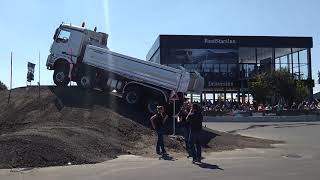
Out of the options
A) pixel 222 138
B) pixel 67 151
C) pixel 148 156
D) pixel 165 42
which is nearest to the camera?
pixel 67 151

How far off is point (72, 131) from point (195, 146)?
15.4ft

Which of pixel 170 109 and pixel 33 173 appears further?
pixel 170 109

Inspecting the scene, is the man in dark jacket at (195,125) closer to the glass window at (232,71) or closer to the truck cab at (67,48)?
the truck cab at (67,48)

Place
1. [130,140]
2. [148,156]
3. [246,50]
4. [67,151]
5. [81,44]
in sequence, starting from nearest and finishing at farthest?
1. [67,151]
2. [148,156]
3. [130,140]
4. [81,44]
5. [246,50]

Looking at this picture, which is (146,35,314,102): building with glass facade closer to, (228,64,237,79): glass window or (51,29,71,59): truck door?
(228,64,237,79): glass window

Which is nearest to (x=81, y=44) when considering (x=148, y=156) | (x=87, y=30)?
(x=87, y=30)

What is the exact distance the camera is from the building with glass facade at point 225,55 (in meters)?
66.1

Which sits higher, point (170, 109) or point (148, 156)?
point (170, 109)

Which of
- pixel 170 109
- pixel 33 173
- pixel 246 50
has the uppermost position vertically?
pixel 246 50

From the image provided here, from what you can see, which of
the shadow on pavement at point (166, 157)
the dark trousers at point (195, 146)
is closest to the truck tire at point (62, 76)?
the shadow on pavement at point (166, 157)

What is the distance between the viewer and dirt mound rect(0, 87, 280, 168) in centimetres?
1479

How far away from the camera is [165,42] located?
6575cm

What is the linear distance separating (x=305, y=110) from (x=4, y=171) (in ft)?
125

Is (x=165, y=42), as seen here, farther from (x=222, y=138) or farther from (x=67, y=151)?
(x=67, y=151)
